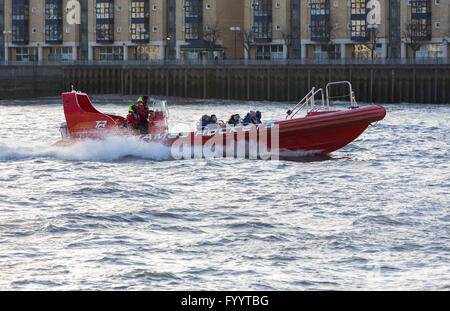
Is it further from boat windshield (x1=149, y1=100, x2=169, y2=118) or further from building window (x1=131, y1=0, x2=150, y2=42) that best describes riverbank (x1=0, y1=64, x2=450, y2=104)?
boat windshield (x1=149, y1=100, x2=169, y2=118)

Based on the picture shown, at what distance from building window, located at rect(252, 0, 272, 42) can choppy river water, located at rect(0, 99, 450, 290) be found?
63.9 meters

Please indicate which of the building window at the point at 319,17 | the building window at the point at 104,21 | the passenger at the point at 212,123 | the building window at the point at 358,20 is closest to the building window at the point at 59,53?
the building window at the point at 104,21

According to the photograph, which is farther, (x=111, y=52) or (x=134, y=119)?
(x=111, y=52)

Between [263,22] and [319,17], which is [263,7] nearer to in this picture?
[263,22]

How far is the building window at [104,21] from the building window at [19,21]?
9183mm

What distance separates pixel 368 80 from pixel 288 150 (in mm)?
41940

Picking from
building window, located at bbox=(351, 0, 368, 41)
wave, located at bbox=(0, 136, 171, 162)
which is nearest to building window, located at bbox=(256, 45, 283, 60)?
building window, located at bbox=(351, 0, 368, 41)

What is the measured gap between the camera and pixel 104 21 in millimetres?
97750

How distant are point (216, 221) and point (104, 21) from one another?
84.5m

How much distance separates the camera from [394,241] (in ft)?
46.9

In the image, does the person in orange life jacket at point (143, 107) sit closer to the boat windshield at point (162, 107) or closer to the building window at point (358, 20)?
the boat windshield at point (162, 107)

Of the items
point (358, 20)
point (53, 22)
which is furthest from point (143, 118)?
point (53, 22)

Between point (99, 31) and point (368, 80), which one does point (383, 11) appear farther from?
point (99, 31)

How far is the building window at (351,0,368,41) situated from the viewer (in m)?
84.1
